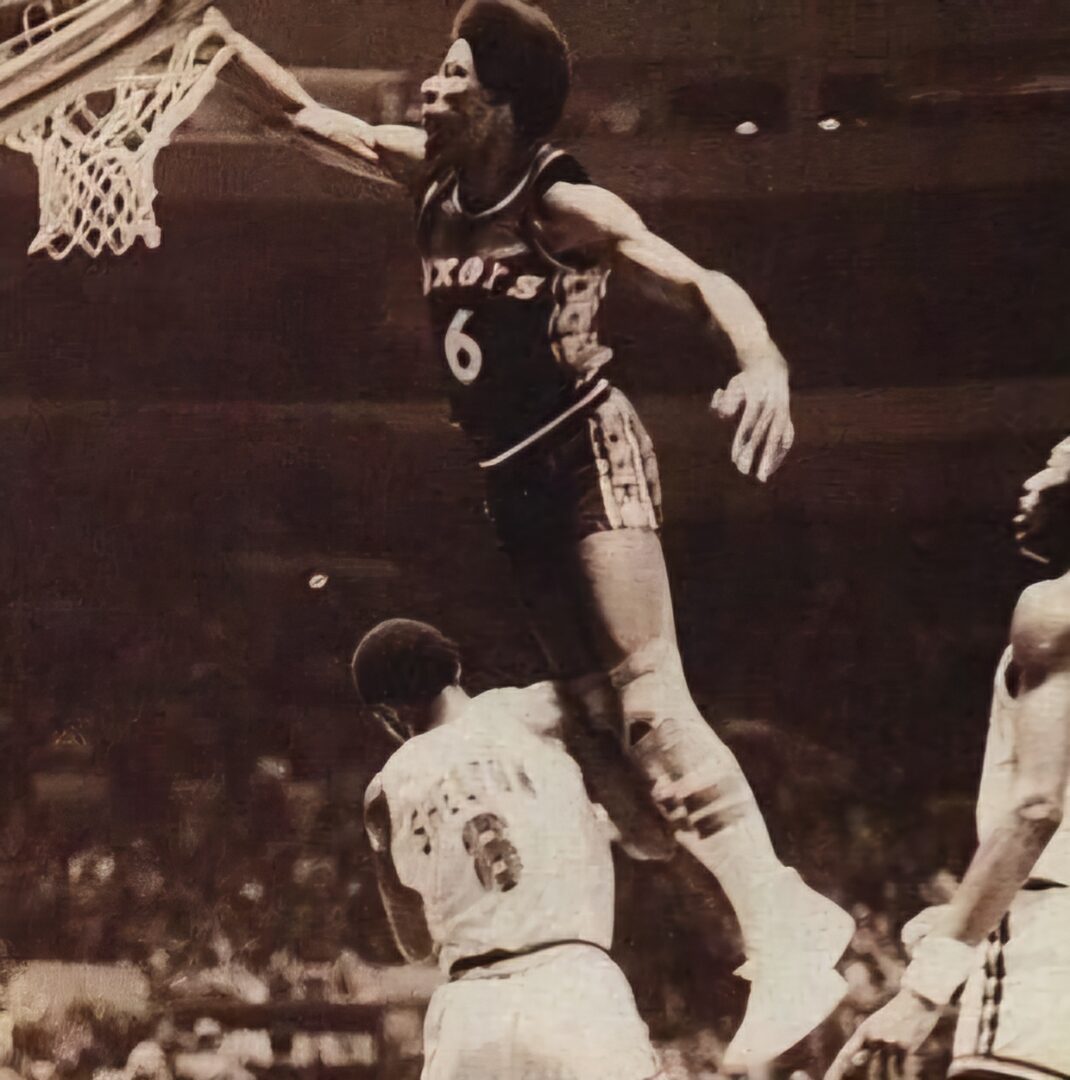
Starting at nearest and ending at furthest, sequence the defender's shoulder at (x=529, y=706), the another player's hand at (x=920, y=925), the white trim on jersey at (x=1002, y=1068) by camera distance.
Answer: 1. the white trim on jersey at (x=1002, y=1068)
2. the another player's hand at (x=920, y=925)
3. the defender's shoulder at (x=529, y=706)

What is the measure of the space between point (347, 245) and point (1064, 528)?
139 centimetres

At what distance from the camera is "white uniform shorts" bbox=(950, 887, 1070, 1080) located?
2.23 m

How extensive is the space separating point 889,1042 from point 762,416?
109cm

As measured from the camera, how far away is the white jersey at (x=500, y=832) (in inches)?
93.6

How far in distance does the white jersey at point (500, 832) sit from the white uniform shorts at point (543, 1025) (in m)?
0.04

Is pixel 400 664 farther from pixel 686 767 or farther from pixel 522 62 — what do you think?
pixel 522 62

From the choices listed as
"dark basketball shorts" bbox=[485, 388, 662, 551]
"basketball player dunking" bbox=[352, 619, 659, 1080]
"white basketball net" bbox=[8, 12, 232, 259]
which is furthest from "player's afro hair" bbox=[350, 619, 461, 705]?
"white basketball net" bbox=[8, 12, 232, 259]

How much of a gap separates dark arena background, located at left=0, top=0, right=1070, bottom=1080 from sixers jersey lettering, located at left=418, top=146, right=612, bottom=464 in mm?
54

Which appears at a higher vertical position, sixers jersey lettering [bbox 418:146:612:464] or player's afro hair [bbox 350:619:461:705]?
sixers jersey lettering [bbox 418:146:612:464]

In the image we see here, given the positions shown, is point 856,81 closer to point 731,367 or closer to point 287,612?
point 731,367

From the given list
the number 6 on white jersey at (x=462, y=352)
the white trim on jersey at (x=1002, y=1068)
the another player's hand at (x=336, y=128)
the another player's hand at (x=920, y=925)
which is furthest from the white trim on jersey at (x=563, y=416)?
the white trim on jersey at (x=1002, y=1068)

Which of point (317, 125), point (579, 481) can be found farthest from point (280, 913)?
point (317, 125)

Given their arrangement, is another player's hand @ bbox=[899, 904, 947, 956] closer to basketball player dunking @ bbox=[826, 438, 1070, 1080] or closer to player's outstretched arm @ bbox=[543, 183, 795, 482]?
basketball player dunking @ bbox=[826, 438, 1070, 1080]

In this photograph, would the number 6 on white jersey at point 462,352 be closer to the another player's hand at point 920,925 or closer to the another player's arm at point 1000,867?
the another player's arm at point 1000,867
